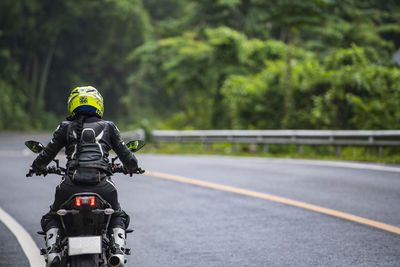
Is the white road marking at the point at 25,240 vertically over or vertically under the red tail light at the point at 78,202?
under

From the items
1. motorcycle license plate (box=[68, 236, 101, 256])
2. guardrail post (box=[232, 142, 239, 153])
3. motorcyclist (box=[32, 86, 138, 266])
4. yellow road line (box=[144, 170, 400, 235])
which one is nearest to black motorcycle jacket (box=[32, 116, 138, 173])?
motorcyclist (box=[32, 86, 138, 266])

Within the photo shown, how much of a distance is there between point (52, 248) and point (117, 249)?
48cm

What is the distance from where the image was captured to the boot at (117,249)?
14.0ft

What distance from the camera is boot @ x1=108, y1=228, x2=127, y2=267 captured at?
4.28m

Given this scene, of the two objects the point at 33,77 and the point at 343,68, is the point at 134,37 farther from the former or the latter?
the point at 343,68

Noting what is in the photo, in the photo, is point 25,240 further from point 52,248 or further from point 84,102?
point 84,102

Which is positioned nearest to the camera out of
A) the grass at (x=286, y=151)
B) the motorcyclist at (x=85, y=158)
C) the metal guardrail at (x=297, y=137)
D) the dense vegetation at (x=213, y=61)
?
the motorcyclist at (x=85, y=158)

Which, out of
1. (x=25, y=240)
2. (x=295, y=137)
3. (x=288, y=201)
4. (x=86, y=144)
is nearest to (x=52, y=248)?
(x=86, y=144)

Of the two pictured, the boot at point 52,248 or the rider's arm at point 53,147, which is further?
the rider's arm at point 53,147

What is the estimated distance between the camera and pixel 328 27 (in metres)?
29.0

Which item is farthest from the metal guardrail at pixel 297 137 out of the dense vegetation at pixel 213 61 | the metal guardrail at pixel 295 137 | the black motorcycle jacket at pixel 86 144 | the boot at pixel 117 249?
the boot at pixel 117 249

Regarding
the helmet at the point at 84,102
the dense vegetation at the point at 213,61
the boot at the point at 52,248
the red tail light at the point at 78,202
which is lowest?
the boot at the point at 52,248

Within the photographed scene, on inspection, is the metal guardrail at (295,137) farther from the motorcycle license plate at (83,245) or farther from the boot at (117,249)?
the motorcycle license plate at (83,245)

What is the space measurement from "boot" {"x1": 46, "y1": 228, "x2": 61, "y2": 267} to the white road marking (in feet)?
5.14
